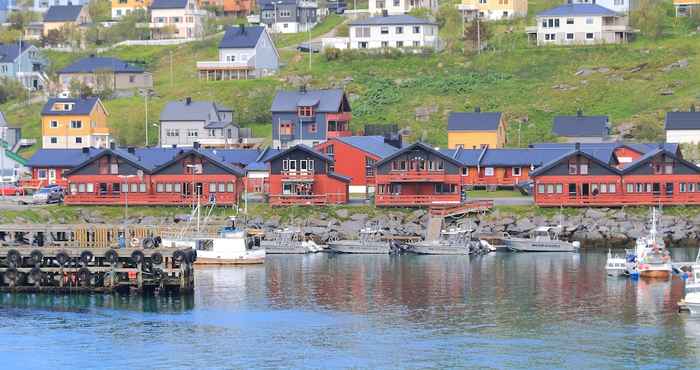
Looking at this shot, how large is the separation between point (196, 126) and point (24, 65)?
40.0m

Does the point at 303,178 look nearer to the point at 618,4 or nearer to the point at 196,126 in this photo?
the point at 196,126

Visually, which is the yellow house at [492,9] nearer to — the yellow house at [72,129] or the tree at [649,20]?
the tree at [649,20]

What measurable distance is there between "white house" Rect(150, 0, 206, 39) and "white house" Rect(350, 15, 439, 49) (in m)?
27.6

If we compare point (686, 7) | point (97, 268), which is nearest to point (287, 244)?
point (97, 268)

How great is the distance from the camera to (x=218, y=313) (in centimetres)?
7825

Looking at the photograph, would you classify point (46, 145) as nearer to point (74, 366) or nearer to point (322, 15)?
point (322, 15)

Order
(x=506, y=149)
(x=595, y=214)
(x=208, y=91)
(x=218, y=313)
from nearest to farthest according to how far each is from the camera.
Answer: (x=218, y=313) < (x=595, y=214) < (x=506, y=149) < (x=208, y=91)

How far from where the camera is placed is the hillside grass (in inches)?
5354

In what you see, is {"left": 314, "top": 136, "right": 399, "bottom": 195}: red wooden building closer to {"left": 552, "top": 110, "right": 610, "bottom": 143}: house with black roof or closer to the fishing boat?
{"left": 552, "top": 110, "right": 610, "bottom": 143}: house with black roof

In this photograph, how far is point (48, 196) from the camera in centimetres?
11744

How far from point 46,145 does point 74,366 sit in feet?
255

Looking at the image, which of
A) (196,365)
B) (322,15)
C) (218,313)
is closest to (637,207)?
(218,313)

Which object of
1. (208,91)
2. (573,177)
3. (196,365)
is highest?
(208,91)

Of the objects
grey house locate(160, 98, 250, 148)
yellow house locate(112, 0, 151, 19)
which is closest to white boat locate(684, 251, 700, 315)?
grey house locate(160, 98, 250, 148)
